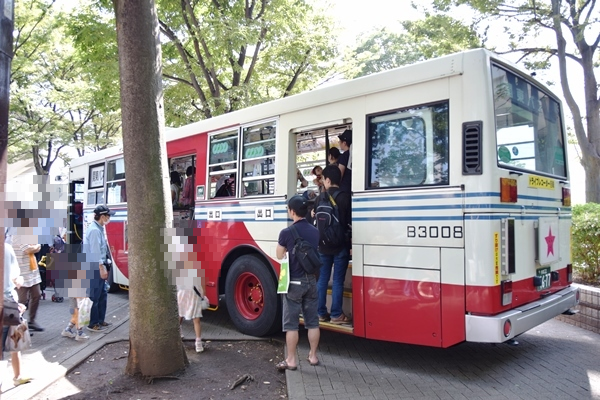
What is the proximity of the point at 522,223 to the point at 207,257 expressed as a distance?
3.87 m

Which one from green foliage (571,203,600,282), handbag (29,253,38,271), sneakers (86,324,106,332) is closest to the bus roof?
handbag (29,253,38,271)

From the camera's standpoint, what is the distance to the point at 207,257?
20.3ft

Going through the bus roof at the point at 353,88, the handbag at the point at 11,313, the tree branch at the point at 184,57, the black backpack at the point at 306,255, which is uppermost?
the tree branch at the point at 184,57

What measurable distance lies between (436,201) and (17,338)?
4.28 m

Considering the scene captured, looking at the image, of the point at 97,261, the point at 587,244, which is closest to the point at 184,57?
the point at 97,261

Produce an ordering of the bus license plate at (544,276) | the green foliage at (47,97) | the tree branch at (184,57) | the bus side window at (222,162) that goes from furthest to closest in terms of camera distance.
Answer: the green foliage at (47,97), the tree branch at (184,57), the bus side window at (222,162), the bus license plate at (544,276)

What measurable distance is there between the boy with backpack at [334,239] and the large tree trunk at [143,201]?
5.81 feet

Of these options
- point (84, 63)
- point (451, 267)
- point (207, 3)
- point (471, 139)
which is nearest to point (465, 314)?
point (451, 267)

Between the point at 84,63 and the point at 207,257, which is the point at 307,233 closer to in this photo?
the point at 207,257

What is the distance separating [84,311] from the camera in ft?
20.8

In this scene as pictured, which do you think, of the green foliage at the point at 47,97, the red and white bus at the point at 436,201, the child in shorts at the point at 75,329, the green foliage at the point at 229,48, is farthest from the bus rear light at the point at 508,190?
the green foliage at the point at 47,97

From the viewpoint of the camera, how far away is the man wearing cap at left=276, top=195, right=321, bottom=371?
15.8ft

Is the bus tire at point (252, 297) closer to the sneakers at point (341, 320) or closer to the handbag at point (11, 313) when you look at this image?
the sneakers at point (341, 320)

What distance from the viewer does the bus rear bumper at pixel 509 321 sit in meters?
4.04
